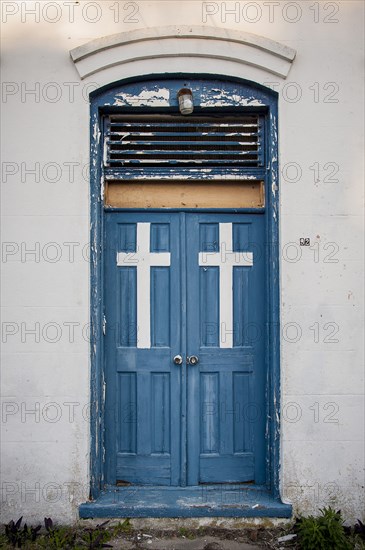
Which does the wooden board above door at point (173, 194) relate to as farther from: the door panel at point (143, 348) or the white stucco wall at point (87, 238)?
the white stucco wall at point (87, 238)

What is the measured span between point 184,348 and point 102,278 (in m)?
0.85

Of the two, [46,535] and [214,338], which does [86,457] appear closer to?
[46,535]

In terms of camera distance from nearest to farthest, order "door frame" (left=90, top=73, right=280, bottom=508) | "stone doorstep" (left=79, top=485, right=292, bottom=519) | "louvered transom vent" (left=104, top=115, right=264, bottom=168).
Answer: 1. "stone doorstep" (left=79, top=485, right=292, bottom=519)
2. "door frame" (left=90, top=73, right=280, bottom=508)
3. "louvered transom vent" (left=104, top=115, right=264, bottom=168)

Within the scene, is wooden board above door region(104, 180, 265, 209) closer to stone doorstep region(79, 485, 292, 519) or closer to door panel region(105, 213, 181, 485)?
door panel region(105, 213, 181, 485)

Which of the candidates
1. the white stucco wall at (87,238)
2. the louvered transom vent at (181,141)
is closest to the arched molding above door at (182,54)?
the white stucco wall at (87,238)

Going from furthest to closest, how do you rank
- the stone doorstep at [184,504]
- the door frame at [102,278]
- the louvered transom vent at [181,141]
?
the louvered transom vent at [181,141] → the door frame at [102,278] → the stone doorstep at [184,504]

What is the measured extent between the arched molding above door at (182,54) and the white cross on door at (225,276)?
129cm

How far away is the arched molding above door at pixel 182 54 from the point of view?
4.15 meters

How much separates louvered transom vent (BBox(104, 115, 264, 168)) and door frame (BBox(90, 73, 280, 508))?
10cm

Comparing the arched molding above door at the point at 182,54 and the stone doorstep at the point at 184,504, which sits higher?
the arched molding above door at the point at 182,54

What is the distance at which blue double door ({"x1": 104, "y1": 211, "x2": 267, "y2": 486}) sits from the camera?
4.36m

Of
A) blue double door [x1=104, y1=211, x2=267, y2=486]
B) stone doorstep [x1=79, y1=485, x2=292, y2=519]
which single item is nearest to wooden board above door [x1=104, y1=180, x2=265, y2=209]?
blue double door [x1=104, y1=211, x2=267, y2=486]

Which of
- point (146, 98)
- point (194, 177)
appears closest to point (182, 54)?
point (146, 98)

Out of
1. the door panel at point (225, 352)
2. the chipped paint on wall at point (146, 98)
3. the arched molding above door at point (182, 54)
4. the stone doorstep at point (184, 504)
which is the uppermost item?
the arched molding above door at point (182, 54)
